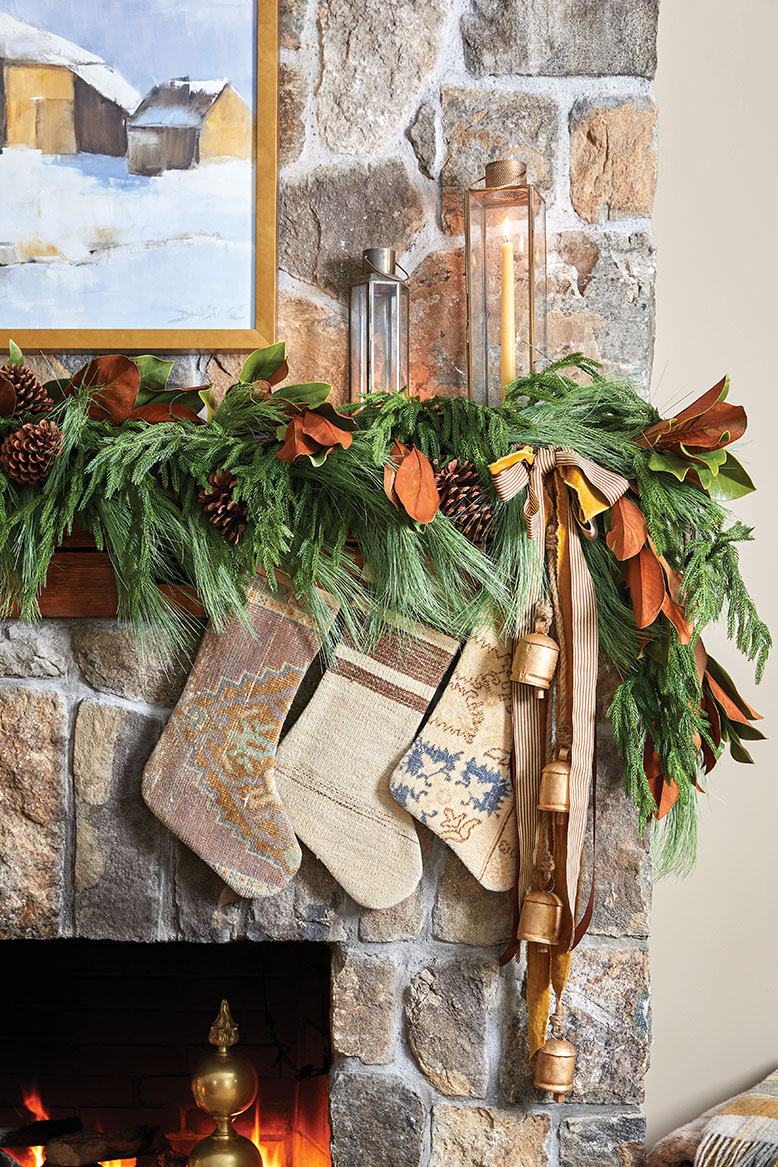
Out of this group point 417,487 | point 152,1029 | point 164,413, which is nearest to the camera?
point 417,487

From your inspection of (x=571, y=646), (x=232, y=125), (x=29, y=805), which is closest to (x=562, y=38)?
(x=232, y=125)

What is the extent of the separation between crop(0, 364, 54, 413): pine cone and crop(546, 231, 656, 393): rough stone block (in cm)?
64

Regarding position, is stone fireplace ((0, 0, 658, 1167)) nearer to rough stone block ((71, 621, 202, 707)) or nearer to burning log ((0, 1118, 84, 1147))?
rough stone block ((71, 621, 202, 707))

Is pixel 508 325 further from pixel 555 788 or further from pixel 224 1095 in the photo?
pixel 224 1095

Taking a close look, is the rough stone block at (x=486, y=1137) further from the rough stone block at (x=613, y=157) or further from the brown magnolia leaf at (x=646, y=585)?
the rough stone block at (x=613, y=157)

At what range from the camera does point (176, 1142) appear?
1.37 metres

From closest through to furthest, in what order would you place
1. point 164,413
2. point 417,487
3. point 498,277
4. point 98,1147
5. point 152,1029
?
point 417,487 → point 164,413 → point 498,277 → point 98,1147 → point 152,1029

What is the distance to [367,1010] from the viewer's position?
1.10m

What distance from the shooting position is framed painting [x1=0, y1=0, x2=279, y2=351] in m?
1.24

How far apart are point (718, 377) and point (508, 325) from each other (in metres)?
0.53

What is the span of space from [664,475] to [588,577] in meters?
0.14

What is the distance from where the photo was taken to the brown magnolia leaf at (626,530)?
97 centimetres

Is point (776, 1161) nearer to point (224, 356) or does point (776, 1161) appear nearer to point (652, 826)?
point (652, 826)

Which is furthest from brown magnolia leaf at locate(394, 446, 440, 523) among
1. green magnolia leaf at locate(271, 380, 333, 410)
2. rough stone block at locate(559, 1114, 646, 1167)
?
rough stone block at locate(559, 1114, 646, 1167)
